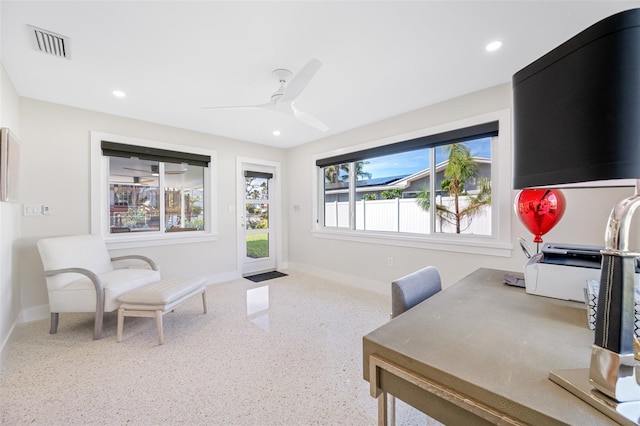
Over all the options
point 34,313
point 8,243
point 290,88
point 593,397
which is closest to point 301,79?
point 290,88

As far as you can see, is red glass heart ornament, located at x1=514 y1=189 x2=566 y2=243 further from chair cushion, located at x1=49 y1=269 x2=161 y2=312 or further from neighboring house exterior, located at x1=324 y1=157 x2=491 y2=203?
chair cushion, located at x1=49 y1=269 x2=161 y2=312

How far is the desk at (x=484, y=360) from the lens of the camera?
0.56 metres

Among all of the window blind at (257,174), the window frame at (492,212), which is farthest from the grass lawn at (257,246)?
the window frame at (492,212)

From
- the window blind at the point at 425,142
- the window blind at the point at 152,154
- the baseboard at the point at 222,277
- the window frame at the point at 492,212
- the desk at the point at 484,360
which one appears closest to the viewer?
the desk at the point at 484,360

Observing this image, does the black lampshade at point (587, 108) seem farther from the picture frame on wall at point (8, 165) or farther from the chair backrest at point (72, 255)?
the chair backrest at point (72, 255)

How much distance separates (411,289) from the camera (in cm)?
134

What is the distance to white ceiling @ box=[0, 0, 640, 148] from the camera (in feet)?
5.46

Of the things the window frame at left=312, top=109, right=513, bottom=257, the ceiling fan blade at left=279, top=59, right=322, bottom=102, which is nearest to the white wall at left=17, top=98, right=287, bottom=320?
the ceiling fan blade at left=279, top=59, right=322, bottom=102

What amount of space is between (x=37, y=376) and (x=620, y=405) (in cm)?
304

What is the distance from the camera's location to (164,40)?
1943mm

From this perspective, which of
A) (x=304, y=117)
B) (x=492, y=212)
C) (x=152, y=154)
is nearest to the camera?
(x=304, y=117)

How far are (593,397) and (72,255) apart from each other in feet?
12.3

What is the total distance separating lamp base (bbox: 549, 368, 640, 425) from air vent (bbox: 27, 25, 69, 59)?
3.17 m

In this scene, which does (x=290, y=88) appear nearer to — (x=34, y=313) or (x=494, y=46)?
(x=494, y=46)
